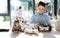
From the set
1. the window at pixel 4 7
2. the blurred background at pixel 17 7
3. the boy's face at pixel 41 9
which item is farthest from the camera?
the window at pixel 4 7

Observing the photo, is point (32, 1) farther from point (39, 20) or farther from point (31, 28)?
point (31, 28)

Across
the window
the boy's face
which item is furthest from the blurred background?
the boy's face

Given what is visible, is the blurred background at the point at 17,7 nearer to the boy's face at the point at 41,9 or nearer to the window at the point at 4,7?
the window at the point at 4,7

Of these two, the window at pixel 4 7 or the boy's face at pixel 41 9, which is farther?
the window at pixel 4 7

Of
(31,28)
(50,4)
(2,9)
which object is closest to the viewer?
(31,28)

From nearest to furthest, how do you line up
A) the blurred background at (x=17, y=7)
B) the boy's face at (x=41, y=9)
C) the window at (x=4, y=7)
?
1. the boy's face at (x=41, y=9)
2. the blurred background at (x=17, y=7)
3. the window at (x=4, y=7)

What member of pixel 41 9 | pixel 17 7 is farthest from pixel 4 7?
pixel 41 9

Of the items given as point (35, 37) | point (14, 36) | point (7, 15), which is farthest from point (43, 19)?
point (7, 15)

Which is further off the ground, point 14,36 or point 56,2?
point 56,2

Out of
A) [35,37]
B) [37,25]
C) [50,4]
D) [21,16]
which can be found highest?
[50,4]

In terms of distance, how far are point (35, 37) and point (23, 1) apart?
31.2 inches

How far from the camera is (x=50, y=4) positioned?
1.96 metres

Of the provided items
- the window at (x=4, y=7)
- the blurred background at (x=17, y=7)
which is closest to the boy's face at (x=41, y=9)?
the blurred background at (x=17, y=7)

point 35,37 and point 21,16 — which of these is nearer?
point 35,37
